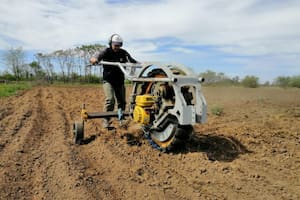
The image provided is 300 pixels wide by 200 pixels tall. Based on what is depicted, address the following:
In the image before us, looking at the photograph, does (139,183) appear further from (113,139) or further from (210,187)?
(113,139)

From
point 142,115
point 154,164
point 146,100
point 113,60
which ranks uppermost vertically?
point 113,60

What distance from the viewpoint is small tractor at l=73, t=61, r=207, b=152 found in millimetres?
4707

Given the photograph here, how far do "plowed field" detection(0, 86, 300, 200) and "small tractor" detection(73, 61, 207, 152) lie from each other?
29 cm

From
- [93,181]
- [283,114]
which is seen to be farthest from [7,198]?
[283,114]

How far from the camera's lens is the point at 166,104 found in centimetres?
520

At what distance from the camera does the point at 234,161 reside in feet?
15.1

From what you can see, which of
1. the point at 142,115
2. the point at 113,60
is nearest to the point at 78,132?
the point at 142,115

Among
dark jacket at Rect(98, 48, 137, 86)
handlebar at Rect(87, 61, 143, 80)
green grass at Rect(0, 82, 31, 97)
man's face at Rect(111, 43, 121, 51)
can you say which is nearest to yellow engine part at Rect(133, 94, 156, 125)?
handlebar at Rect(87, 61, 143, 80)

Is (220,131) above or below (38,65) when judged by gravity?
below

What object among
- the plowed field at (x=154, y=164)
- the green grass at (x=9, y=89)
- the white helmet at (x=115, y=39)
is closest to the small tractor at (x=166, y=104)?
the plowed field at (x=154, y=164)

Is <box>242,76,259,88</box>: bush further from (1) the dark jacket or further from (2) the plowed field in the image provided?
(1) the dark jacket

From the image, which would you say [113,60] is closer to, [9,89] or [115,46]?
[115,46]

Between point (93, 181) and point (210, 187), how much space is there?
1504mm

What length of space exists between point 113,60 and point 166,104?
2134 millimetres
